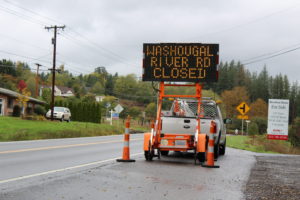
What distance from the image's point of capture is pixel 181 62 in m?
13.1

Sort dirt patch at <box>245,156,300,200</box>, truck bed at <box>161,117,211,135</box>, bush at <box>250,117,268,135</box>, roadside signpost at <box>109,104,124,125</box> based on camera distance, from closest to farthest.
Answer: dirt patch at <box>245,156,300,200</box> < truck bed at <box>161,117,211,135</box> < roadside signpost at <box>109,104,124,125</box> < bush at <box>250,117,268,135</box>

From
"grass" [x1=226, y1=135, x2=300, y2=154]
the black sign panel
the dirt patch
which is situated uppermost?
the black sign panel

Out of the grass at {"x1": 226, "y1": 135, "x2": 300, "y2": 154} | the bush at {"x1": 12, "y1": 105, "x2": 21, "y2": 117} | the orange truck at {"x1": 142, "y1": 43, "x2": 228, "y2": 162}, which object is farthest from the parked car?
the orange truck at {"x1": 142, "y1": 43, "x2": 228, "y2": 162}

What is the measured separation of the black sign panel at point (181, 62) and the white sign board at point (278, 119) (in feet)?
63.5

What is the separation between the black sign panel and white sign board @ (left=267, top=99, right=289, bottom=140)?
63.5 feet

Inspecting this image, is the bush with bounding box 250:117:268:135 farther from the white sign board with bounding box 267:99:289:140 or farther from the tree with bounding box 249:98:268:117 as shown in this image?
the white sign board with bounding box 267:99:289:140

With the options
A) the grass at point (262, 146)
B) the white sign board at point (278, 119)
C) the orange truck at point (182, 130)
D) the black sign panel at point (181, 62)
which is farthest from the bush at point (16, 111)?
the black sign panel at point (181, 62)

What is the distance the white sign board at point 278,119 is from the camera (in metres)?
31.1

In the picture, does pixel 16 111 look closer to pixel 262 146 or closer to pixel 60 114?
pixel 60 114

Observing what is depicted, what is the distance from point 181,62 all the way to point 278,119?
66.2 feet

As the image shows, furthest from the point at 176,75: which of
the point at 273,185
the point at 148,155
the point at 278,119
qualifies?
the point at 278,119

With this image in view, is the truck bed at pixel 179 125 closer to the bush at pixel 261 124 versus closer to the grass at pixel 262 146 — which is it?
the grass at pixel 262 146

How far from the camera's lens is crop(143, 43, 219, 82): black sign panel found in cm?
1302

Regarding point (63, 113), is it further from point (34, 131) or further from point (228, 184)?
point (228, 184)
